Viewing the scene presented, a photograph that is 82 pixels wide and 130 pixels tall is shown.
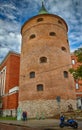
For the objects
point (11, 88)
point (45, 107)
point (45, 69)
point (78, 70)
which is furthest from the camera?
point (11, 88)

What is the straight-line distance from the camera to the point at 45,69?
24.8 metres

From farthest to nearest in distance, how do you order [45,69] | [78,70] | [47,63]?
[47,63] < [45,69] < [78,70]

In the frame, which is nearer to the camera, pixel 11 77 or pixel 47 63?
pixel 47 63

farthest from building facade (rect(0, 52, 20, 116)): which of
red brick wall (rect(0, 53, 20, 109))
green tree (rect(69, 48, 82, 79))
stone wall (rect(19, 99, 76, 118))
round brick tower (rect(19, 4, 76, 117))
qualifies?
green tree (rect(69, 48, 82, 79))

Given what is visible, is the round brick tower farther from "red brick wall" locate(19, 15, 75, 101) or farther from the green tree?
the green tree

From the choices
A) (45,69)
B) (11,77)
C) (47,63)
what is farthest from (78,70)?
(11,77)

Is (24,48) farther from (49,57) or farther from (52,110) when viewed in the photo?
(52,110)

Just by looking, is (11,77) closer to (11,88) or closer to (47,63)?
(11,88)

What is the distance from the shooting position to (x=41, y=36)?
89.8ft

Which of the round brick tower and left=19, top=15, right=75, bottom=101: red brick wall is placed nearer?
the round brick tower

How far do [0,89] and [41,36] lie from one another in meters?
19.7

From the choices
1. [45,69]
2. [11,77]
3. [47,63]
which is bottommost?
[11,77]

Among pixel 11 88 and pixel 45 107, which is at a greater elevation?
pixel 11 88

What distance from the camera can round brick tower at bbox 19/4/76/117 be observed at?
2320 centimetres
